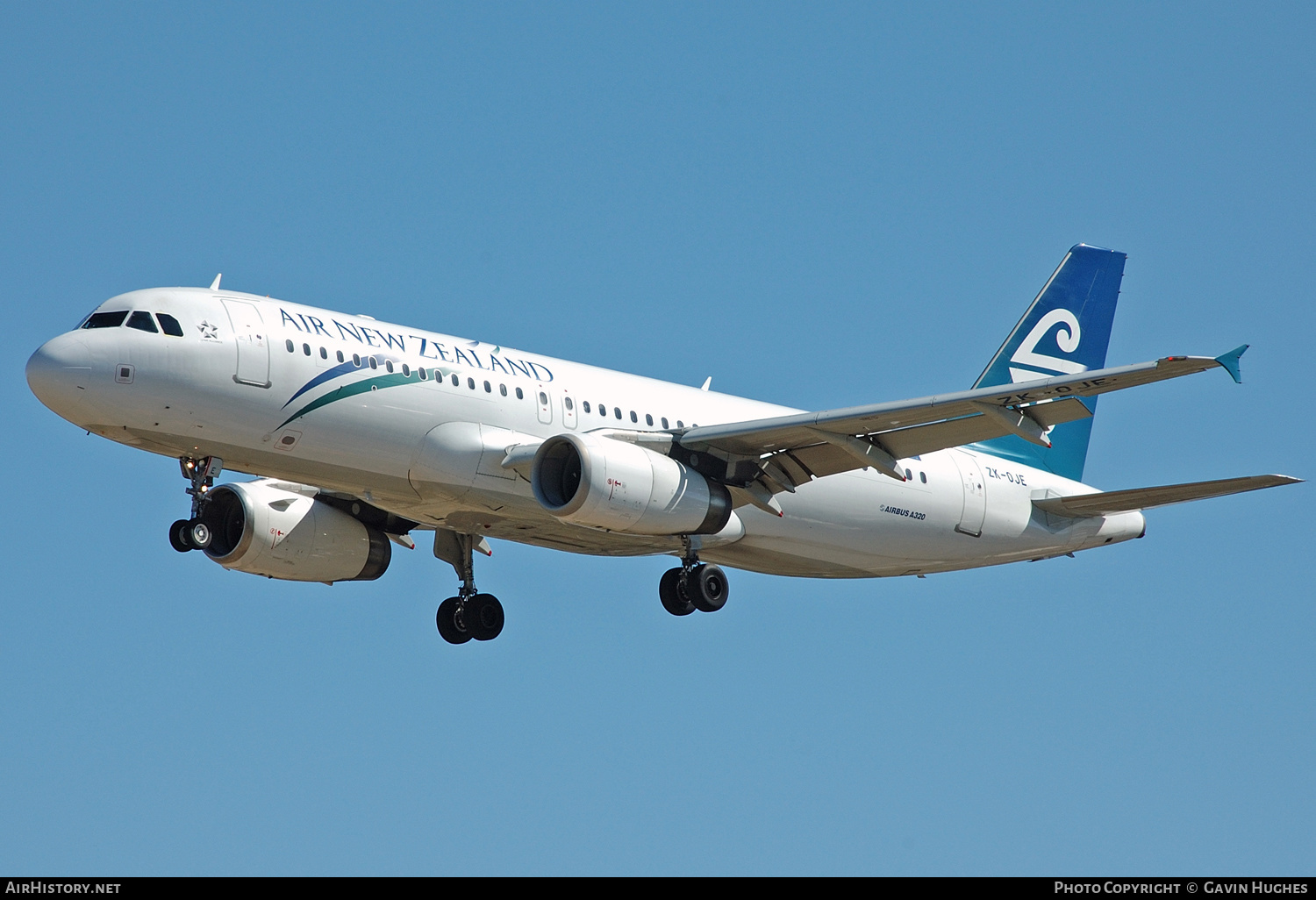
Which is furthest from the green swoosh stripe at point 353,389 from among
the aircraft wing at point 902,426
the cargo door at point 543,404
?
the aircraft wing at point 902,426

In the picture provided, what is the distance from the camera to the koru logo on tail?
131 ft

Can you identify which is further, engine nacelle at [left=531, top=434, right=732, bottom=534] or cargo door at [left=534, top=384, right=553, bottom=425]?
cargo door at [left=534, top=384, right=553, bottom=425]

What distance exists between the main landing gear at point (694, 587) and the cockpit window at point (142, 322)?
407 inches

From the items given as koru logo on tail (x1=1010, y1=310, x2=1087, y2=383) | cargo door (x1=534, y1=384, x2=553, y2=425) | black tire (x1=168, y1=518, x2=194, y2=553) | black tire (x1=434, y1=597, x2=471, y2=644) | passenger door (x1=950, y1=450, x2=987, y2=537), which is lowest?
black tire (x1=168, y1=518, x2=194, y2=553)

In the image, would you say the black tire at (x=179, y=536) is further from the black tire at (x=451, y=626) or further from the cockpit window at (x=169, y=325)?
the black tire at (x=451, y=626)

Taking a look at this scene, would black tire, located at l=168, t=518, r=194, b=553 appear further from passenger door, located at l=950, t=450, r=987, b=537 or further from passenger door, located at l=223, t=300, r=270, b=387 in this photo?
passenger door, located at l=950, t=450, r=987, b=537

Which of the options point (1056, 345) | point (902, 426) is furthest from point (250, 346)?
point (1056, 345)

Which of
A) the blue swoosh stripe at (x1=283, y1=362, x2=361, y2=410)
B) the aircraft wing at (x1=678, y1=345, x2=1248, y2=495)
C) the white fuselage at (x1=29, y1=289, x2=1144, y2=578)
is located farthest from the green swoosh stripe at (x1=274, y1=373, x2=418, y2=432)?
the aircraft wing at (x1=678, y1=345, x2=1248, y2=495)

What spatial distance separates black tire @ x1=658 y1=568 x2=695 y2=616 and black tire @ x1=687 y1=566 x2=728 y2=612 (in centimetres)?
30

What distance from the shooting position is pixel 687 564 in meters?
32.3

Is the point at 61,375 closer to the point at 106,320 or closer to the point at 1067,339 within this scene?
the point at 106,320

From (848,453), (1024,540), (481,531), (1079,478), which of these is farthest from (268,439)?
(1079,478)

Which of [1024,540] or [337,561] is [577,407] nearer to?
[337,561]

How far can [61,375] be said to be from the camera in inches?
1073
